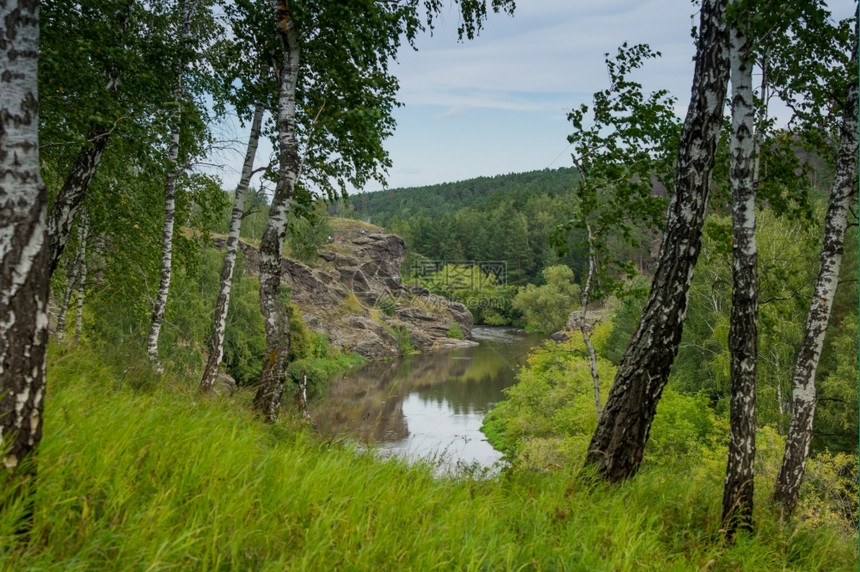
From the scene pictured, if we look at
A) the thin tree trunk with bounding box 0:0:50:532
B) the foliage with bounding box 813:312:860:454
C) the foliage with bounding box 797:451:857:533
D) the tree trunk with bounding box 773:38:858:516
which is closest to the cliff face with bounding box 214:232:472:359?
the foliage with bounding box 813:312:860:454

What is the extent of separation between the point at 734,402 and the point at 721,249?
287 centimetres

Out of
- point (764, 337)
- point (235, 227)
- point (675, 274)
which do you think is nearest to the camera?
point (675, 274)

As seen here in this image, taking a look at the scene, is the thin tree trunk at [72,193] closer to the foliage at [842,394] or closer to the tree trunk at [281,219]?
the tree trunk at [281,219]

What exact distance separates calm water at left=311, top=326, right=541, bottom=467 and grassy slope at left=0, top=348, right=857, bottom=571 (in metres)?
3.58

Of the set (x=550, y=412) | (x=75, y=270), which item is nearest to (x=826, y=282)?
(x=75, y=270)

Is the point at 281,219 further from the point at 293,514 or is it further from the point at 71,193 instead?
the point at 293,514

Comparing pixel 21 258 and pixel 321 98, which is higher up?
pixel 321 98

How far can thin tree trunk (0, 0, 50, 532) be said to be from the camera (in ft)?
6.89

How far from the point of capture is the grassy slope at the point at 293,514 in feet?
6.64

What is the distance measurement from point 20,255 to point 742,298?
503 centimetres

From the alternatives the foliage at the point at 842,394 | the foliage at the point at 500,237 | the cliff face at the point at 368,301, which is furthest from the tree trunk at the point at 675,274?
the foliage at the point at 500,237

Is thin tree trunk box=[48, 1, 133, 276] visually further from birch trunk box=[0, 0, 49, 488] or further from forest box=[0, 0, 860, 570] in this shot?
birch trunk box=[0, 0, 49, 488]

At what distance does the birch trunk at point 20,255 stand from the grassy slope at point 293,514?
228 millimetres

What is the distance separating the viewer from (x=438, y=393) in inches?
1479
